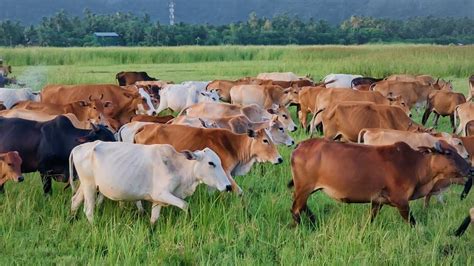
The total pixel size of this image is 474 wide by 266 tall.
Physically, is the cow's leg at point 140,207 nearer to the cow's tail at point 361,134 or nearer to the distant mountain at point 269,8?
the cow's tail at point 361,134

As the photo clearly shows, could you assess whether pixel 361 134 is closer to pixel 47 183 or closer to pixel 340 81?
pixel 47 183

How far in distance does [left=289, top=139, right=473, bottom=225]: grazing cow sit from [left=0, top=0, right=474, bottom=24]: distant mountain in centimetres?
11232

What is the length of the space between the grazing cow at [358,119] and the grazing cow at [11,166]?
5049 mm

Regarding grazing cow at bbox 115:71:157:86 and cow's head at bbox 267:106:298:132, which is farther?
grazing cow at bbox 115:71:157:86

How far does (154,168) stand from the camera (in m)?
6.68

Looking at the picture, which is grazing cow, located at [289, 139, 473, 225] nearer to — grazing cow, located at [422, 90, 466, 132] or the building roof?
grazing cow, located at [422, 90, 466, 132]

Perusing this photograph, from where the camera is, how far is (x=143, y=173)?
261 inches

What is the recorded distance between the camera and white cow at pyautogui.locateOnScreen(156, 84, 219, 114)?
14330mm

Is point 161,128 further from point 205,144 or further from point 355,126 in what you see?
point 355,126

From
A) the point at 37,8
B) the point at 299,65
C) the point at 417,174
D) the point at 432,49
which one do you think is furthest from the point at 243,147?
the point at 37,8

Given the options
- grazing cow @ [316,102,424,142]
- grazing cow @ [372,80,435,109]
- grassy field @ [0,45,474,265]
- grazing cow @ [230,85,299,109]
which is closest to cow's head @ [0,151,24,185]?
grassy field @ [0,45,474,265]

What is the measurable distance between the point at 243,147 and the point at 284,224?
5.01ft

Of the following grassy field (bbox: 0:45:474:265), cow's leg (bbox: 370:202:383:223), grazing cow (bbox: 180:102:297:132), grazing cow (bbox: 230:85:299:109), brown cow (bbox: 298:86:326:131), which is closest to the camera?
grassy field (bbox: 0:45:474:265)

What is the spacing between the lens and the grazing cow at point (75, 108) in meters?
10.2
